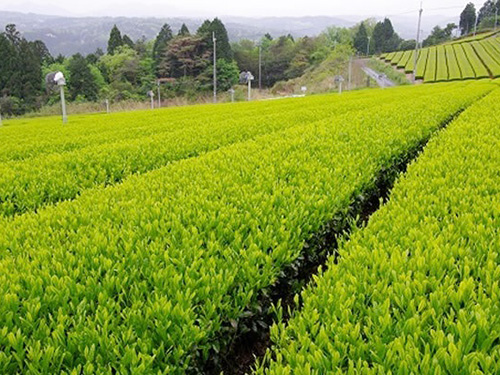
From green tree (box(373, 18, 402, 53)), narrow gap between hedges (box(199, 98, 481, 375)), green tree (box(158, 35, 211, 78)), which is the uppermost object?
green tree (box(373, 18, 402, 53))

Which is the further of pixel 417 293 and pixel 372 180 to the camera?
pixel 372 180

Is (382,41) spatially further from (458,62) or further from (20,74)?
(20,74)

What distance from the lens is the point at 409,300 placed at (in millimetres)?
1977

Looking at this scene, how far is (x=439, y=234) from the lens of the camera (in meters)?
2.68

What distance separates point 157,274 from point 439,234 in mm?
1815

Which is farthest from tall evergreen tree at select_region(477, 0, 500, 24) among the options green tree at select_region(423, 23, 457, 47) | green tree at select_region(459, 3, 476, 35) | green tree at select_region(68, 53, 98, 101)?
green tree at select_region(68, 53, 98, 101)

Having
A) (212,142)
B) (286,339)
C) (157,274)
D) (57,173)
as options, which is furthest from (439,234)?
(212,142)

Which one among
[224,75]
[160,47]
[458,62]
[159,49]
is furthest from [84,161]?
[458,62]

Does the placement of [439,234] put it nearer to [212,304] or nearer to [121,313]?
[212,304]

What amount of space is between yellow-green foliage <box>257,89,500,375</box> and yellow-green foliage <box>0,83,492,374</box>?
1.18 feet

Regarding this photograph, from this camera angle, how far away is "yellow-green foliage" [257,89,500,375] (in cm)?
161

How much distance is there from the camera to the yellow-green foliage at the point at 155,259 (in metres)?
1.81

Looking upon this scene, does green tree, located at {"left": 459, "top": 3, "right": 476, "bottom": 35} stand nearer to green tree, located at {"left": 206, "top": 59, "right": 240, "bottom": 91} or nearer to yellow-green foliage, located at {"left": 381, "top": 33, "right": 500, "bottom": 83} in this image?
yellow-green foliage, located at {"left": 381, "top": 33, "right": 500, "bottom": 83}

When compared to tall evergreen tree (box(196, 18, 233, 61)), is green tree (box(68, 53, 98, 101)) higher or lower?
lower
